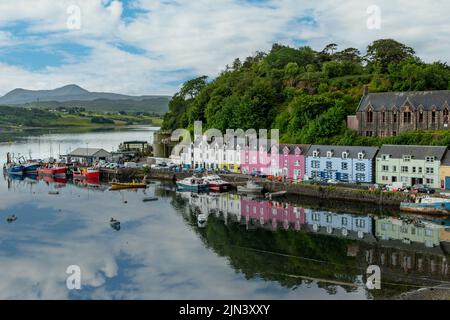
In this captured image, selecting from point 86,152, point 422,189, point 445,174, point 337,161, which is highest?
point 86,152

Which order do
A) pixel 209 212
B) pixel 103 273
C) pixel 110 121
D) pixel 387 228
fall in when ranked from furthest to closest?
pixel 110 121 → pixel 209 212 → pixel 387 228 → pixel 103 273

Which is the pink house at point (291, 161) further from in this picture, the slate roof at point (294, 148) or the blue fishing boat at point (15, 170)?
the blue fishing boat at point (15, 170)

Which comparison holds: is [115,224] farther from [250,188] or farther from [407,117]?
[407,117]

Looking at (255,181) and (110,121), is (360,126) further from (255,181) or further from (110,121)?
(110,121)

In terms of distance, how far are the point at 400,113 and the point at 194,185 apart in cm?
1919

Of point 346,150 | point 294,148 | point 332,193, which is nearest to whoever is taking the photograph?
point 332,193

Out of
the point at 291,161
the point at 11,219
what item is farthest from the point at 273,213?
the point at 11,219

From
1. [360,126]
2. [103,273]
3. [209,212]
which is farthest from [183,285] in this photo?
[360,126]

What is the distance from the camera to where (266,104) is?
57906 millimetres

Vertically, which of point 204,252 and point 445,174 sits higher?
point 445,174

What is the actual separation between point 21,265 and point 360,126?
33.1 metres

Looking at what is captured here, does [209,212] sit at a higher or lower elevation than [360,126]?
lower

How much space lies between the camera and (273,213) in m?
33.6

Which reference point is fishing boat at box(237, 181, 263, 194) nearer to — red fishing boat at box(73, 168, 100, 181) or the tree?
red fishing boat at box(73, 168, 100, 181)
